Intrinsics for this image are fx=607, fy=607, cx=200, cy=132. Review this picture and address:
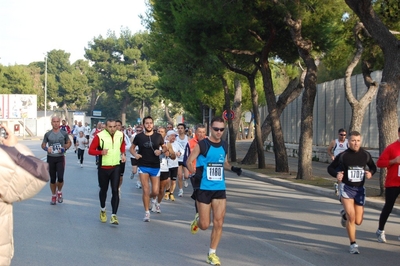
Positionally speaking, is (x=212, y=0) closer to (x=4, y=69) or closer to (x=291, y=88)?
(x=291, y=88)

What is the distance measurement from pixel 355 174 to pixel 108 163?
4.28m

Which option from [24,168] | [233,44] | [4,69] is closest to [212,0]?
[233,44]

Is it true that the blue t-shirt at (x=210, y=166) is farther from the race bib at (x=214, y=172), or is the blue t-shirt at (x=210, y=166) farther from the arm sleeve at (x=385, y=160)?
the arm sleeve at (x=385, y=160)

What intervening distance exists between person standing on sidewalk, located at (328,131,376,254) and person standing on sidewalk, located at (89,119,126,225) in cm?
388

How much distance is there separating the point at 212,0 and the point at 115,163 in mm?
10467

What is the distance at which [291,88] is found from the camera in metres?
26.5

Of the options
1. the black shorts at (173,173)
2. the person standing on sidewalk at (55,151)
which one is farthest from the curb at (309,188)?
the person standing on sidewalk at (55,151)

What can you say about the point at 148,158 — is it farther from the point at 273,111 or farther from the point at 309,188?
the point at 273,111

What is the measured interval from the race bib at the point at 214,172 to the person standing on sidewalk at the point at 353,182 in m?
1.85

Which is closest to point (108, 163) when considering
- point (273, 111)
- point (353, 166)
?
point (353, 166)

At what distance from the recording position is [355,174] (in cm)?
849

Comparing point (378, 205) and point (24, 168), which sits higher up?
point (24, 168)

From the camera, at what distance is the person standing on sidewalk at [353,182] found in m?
8.27

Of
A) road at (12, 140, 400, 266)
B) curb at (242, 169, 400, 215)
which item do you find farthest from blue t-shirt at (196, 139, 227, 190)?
curb at (242, 169, 400, 215)
